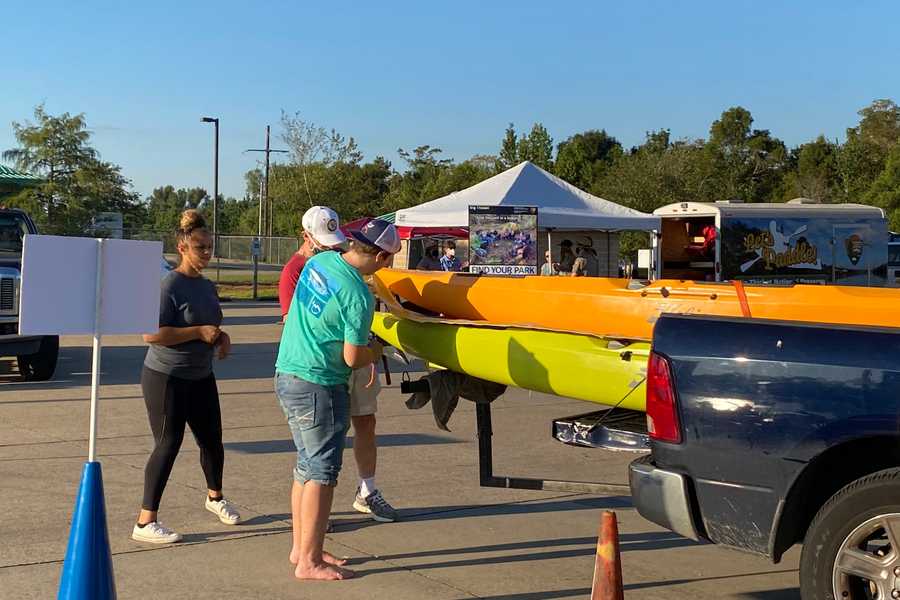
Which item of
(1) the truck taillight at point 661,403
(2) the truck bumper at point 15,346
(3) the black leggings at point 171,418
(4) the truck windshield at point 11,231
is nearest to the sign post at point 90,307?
(3) the black leggings at point 171,418

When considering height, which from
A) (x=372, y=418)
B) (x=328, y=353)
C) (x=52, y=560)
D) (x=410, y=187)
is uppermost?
(x=410, y=187)

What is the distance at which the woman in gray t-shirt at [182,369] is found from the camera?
636cm

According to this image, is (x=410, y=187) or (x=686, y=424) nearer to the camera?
(x=686, y=424)

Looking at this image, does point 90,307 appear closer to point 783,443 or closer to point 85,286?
point 85,286

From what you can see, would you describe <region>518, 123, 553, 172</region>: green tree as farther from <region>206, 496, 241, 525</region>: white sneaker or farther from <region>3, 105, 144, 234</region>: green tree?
<region>206, 496, 241, 525</region>: white sneaker

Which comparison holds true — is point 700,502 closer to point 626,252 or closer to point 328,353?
point 328,353

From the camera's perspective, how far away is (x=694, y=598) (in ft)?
18.2

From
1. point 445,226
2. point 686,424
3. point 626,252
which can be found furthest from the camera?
point 626,252

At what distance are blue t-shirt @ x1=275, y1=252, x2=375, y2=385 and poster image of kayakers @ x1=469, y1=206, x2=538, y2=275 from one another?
14492 mm

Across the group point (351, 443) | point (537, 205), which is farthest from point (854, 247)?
point (351, 443)

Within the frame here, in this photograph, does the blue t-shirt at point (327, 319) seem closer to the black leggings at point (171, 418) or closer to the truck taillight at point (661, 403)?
the black leggings at point (171, 418)

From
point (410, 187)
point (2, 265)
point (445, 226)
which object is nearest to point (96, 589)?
point (2, 265)

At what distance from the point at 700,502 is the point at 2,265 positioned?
1137cm

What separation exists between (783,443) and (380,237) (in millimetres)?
2276
